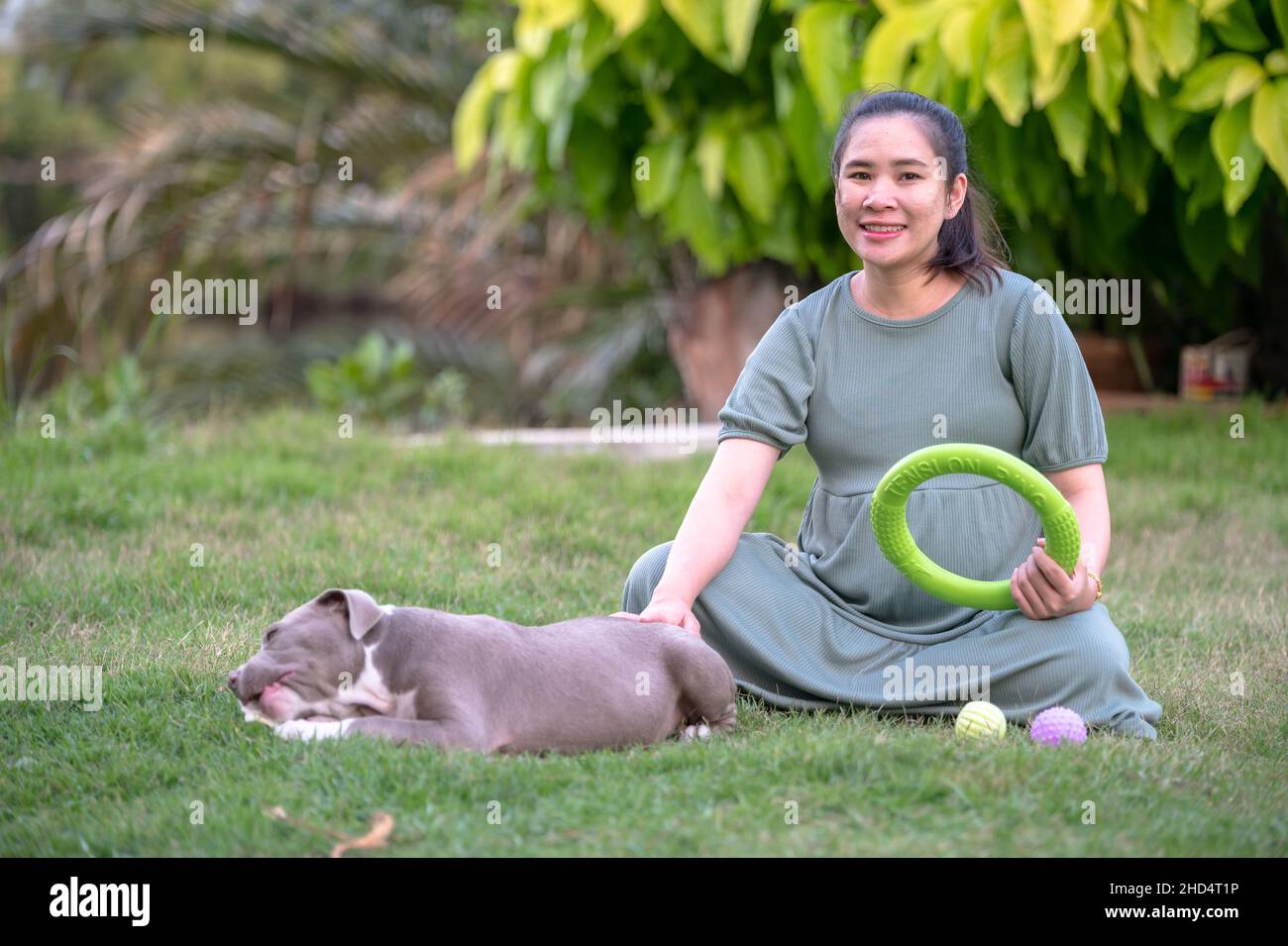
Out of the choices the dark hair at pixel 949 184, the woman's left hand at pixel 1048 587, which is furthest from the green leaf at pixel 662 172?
the woman's left hand at pixel 1048 587

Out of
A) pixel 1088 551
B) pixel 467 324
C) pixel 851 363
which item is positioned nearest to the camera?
pixel 1088 551

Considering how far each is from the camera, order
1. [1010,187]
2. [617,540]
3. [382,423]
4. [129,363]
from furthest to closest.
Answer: [382,423], [129,363], [1010,187], [617,540]

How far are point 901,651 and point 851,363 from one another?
0.76m

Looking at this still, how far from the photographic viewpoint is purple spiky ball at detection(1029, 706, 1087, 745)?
3445 millimetres

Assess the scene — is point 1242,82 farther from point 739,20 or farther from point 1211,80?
point 739,20

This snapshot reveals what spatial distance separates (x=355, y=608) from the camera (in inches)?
126

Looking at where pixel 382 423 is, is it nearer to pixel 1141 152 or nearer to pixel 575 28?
pixel 575 28

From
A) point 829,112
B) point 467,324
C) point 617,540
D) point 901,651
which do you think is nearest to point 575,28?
point 829,112

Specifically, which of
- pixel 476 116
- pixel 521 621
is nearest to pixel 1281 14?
pixel 476 116

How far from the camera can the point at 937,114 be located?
371cm

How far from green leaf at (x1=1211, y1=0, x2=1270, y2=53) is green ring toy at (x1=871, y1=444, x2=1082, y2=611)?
3.29 metres

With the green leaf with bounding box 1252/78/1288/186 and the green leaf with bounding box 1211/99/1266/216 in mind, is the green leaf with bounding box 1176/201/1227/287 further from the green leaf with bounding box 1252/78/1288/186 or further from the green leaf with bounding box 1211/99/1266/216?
the green leaf with bounding box 1252/78/1288/186

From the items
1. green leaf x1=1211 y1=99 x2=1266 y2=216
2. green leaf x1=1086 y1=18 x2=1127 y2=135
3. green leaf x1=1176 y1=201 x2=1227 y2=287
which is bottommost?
green leaf x1=1176 y1=201 x2=1227 y2=287


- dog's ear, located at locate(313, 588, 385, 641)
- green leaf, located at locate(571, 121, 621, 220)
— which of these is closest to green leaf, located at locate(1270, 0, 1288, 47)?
green leaf, located at locate(571, 121, 621, 220)
